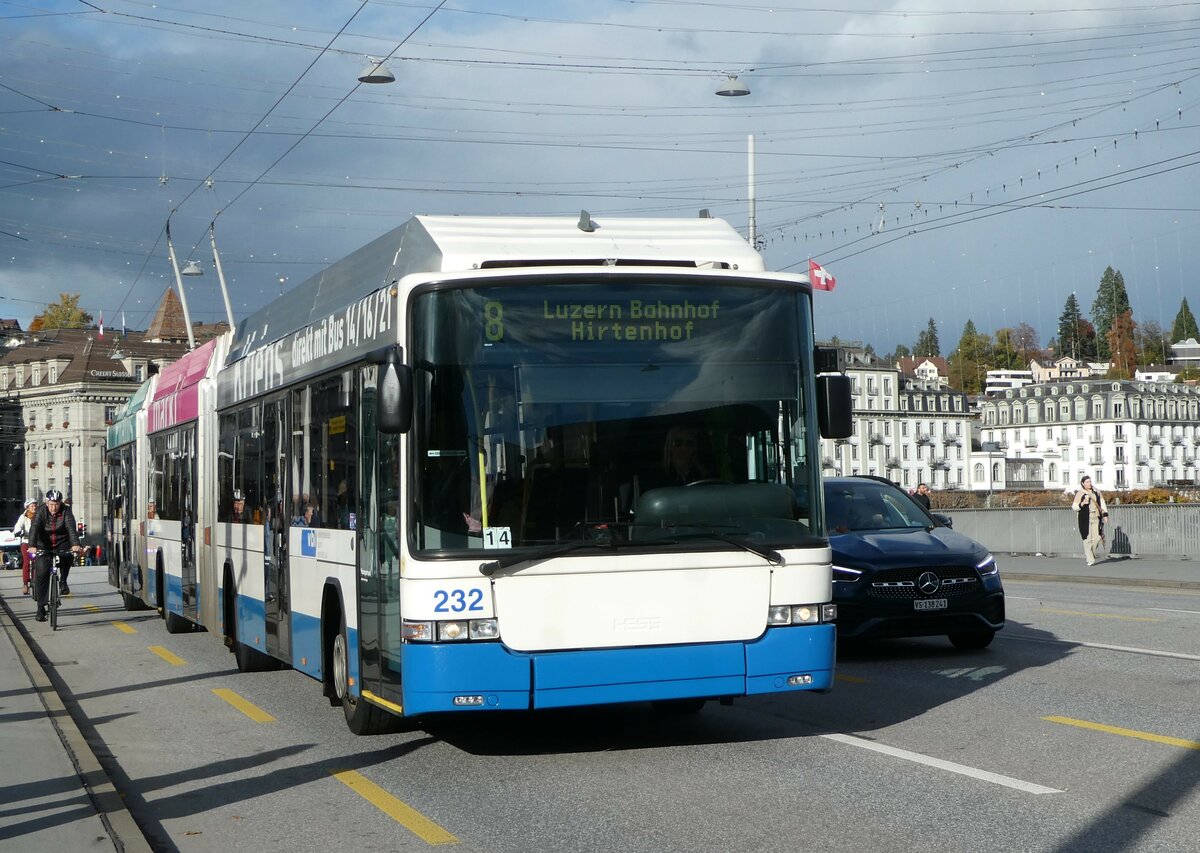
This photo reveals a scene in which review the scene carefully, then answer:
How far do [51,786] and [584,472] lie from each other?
332cm

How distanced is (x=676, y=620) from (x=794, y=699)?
3.27 metres

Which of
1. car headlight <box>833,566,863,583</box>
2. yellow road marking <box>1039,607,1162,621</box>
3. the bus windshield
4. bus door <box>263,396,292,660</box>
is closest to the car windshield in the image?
car headlight <box>833,566,863,583</box>

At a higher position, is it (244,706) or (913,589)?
(913,589)

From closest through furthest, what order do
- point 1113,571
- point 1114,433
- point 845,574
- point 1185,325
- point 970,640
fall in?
point 845,574
point 970,640
point 1113,571
point 1114,433
point 1185,325

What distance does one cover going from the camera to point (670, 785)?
841 centimetres

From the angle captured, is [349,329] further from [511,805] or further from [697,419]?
[511,805]

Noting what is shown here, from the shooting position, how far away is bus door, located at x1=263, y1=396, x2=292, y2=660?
12.5 meters

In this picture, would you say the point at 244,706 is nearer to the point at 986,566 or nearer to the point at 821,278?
the point at 986,566

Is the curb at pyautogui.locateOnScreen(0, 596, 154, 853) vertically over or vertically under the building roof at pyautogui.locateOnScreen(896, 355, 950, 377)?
under

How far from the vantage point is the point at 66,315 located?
125 meters

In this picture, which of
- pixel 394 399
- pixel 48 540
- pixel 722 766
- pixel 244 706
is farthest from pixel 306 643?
pixel 48 540

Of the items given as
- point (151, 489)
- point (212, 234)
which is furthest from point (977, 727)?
point (212, 234)

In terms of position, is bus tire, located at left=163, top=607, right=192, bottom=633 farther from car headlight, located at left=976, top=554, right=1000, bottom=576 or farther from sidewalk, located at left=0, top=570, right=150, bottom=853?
car headlight, located at left=976, top=554, right=1000, bottom=576

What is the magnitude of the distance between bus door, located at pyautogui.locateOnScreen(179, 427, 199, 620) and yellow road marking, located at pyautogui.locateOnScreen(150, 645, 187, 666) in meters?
0.48
